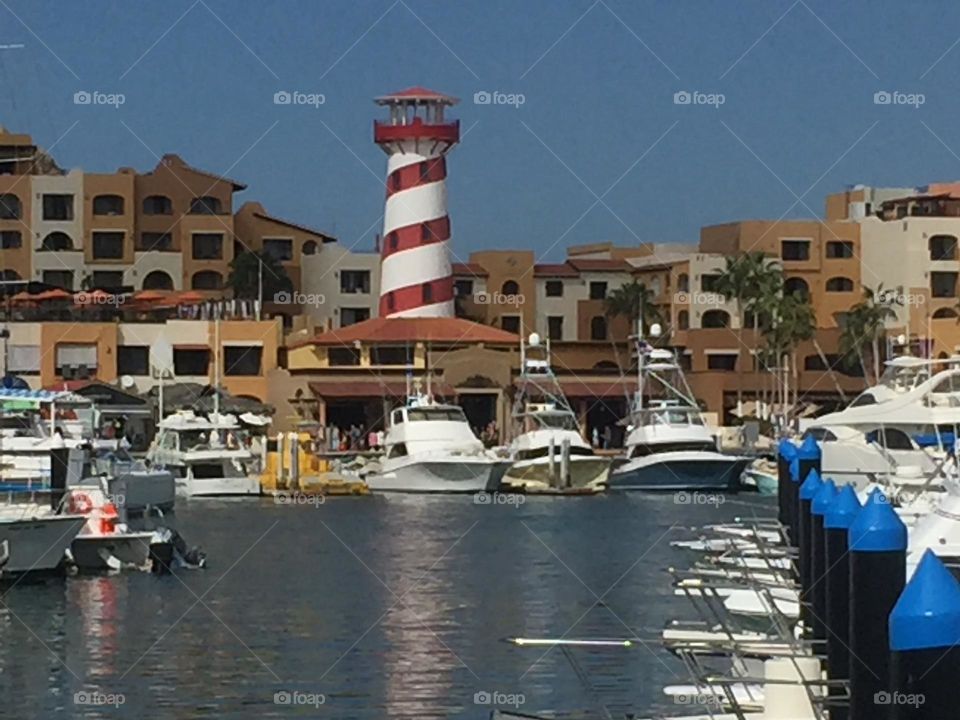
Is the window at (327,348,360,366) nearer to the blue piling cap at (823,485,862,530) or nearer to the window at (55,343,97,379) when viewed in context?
the window at (55,343,97,379)

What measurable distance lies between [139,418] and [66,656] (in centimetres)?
5558

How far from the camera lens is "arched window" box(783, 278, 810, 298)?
9588 cm

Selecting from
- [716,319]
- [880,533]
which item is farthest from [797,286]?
[880,533]

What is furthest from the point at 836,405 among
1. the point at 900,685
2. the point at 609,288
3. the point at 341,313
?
the point at 900,685

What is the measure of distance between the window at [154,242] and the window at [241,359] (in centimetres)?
800

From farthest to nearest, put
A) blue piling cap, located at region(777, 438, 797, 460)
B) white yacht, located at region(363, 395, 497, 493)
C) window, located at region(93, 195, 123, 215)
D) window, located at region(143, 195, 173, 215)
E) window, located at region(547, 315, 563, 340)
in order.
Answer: window, located at region(547, 315, 563, 340)
window, located at region(143, 195, 173, 215)
window, located at region(93, 195, 123, 215)
white yacht, located at region(363, 395, 497, 493)
blue piling cap, located at region(777, 438, 797, 460)

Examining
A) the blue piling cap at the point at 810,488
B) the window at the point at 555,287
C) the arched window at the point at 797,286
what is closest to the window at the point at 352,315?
the window at the point at 555,287

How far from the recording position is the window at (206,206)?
95.3 metres

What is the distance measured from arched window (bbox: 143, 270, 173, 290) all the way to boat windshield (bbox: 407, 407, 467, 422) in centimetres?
2895

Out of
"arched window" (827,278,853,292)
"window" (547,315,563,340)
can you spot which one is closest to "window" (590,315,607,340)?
"window" (547,315,563,340)

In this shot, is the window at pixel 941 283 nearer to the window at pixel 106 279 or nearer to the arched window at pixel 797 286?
the arched window at pixel 797 286

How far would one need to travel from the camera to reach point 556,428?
2766 inches

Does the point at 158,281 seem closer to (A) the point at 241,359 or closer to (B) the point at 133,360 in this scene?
(B) the point at 133,360

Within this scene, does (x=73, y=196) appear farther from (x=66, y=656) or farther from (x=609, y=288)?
(x=66, y=656)
